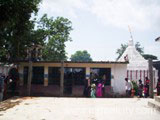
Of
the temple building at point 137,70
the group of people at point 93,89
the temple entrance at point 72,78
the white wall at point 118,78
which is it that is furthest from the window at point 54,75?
the temple building at point 137,70

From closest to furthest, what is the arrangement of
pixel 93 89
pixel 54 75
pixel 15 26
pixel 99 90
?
→ pixel 93 89
pixel 15 26
pixel 99 90
pixel 54 75

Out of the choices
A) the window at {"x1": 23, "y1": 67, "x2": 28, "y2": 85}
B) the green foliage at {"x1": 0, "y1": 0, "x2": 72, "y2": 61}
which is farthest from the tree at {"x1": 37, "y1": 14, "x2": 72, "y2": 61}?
the window at {"x1": 23, "y1": 67, "x2": 28, "y2": 85}

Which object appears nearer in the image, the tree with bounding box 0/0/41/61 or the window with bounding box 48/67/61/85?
the tree with bounding box 0/0/41/61

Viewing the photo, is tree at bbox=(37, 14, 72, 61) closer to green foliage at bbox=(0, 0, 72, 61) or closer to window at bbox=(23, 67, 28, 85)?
green foliage at bbox=(0, 0, 72, 61)

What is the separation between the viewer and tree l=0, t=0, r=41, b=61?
40.1ft

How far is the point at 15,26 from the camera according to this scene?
15.2 m

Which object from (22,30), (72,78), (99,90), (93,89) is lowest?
(99,90)

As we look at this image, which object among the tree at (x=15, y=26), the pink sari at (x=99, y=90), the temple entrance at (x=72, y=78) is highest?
the tree at (x=15, y=26)

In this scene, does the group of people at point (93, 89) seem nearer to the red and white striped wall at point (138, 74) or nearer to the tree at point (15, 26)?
the tree at point (15, 26)

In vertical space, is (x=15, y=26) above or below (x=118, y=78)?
above

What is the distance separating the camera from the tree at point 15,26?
1223cm

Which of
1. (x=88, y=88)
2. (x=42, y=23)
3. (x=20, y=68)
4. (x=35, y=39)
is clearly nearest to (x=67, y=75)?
(x=88, y=88)

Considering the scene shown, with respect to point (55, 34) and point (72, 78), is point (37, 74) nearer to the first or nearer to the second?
point (72, 78)

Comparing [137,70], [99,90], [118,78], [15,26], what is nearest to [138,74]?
[137,70]
